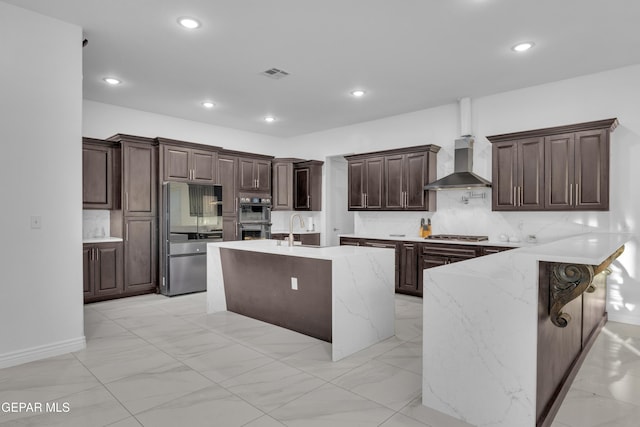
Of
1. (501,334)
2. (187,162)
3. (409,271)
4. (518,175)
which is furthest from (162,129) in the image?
(501,334)

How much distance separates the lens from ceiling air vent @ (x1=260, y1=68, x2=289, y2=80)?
432 cm

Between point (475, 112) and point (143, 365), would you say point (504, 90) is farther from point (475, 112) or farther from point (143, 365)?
point (143, 365)

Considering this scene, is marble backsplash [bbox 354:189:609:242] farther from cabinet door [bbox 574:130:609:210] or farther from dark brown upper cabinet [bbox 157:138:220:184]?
dark brown upper cabinet [bbox 157:138:220:184]

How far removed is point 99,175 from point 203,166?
148 cm

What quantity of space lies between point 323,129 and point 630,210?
4992mm

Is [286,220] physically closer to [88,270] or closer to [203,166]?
[203,166]

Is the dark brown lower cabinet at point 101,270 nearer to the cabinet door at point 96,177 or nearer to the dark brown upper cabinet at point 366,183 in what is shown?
the cabinet door at point 96,177

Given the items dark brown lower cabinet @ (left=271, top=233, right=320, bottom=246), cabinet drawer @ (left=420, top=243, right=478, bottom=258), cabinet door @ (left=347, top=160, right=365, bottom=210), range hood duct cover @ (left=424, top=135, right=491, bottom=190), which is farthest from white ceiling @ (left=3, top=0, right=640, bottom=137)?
dark brown lower cabinet @ (left=271, top=233, right=320, bottom=246)

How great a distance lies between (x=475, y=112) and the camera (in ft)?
17.3

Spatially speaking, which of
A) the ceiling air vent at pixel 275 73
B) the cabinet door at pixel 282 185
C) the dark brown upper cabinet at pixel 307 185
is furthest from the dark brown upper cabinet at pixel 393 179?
the ceiling air vent at pixel 275 73

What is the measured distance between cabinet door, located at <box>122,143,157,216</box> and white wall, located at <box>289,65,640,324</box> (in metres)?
3.52

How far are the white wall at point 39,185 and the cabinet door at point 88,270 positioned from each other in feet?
6.13

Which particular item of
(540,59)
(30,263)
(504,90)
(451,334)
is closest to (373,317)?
(451,334)

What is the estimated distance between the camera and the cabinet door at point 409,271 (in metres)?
5.32
